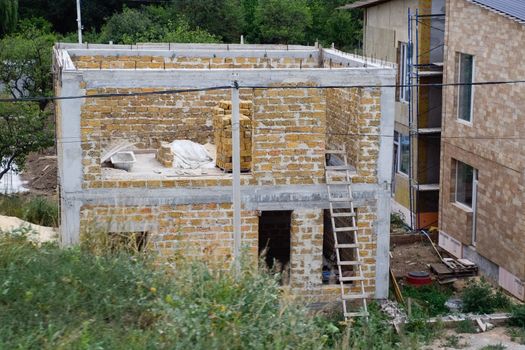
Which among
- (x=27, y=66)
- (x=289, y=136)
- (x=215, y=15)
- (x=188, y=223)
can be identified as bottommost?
(x=188, y=223)

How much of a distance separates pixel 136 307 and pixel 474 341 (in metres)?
8.70

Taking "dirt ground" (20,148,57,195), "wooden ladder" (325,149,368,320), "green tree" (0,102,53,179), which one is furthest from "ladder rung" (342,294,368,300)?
"dirt ground" (20,148,57,195)

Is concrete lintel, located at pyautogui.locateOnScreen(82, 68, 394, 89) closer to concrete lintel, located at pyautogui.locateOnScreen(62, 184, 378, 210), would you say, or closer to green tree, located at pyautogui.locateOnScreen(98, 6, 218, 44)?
concrete lintel, located at pyautogui.locateOnScreen(62, 184, 378, 210)

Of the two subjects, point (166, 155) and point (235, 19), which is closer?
point (166, 155)

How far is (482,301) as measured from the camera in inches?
683

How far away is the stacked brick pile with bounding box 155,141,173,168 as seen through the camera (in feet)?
51.1

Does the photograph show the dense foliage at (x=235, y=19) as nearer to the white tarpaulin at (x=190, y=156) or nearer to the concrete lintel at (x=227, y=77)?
the white tarpaulin at (x=190, y=156)

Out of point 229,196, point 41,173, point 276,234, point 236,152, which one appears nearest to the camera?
point 236,152

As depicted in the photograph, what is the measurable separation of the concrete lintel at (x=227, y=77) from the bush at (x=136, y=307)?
5.60 metres

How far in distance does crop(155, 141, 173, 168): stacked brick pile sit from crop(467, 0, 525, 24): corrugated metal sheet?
7452 mm

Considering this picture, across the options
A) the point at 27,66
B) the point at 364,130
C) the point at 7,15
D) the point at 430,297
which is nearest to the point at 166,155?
the point at 364,130

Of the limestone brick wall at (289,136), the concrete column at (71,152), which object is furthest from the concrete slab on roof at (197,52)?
the concrete column at (71,152)

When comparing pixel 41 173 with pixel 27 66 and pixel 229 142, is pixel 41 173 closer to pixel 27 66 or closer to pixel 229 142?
pixel 27 66

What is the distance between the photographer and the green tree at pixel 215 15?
44.0m
